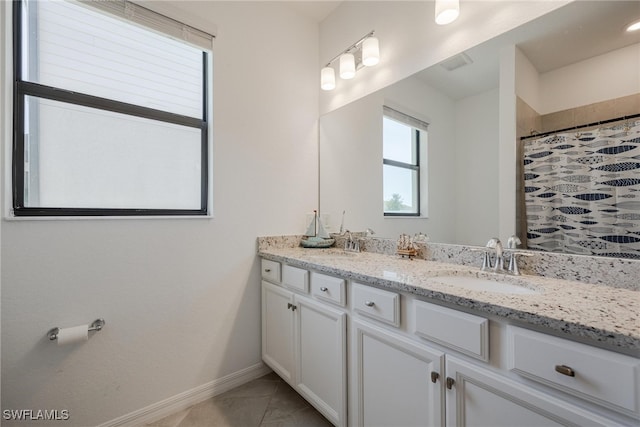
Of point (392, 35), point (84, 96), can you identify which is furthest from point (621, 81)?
point (84, 96)

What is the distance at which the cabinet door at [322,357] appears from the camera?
4.09ft

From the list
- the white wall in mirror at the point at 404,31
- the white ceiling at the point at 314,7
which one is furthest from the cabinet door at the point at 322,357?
the white ceiling at the point at 314,7

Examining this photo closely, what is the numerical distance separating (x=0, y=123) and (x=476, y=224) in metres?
2.15

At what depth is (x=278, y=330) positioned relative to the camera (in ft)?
5.58

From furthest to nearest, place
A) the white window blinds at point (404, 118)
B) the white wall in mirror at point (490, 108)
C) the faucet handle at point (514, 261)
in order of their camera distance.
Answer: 1. the white window blinds at point (404, 118)
2. the faucet handle at point (514, 261)
3. the white wall in mirror at point (490, 108)

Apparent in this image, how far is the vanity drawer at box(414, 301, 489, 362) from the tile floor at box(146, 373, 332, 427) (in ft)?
3.11

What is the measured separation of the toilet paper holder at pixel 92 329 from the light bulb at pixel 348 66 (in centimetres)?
200

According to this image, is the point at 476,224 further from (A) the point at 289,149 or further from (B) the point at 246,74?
(B) the point at 246,74

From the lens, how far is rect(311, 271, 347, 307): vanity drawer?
4.09 ft

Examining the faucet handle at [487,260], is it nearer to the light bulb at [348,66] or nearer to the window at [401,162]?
the window at [401,162]

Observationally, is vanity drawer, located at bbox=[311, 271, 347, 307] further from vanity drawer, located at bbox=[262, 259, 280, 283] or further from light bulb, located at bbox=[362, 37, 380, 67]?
light bulb, located at bbox=[362, 37, 380, 67]

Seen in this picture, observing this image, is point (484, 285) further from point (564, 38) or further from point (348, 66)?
point (348, 66)

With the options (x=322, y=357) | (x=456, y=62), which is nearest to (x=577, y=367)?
(x=322, y=357)

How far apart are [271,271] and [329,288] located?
577mm
